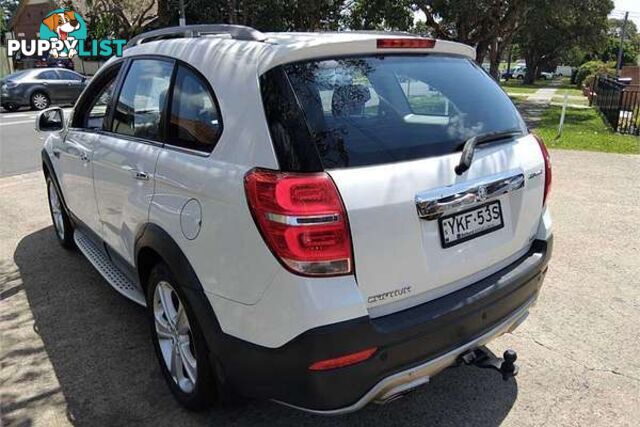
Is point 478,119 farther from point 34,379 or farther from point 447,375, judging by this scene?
point 34,379

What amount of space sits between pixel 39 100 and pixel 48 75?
3.34ft

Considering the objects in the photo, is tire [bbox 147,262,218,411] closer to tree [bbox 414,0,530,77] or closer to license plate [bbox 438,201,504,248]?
license plate [bbox 438,201,504,248]

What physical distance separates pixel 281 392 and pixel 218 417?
0.76m

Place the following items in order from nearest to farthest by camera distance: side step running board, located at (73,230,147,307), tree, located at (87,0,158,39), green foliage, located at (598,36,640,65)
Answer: side step running board, located at (73,230,147,307), tree, located at (87,0,158,39), green foliage, located at (598,36,640,65)

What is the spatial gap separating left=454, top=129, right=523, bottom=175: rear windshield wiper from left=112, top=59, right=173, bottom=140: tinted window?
1581mm

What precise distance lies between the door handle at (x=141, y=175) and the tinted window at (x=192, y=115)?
24 cm

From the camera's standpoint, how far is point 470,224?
2416 mm

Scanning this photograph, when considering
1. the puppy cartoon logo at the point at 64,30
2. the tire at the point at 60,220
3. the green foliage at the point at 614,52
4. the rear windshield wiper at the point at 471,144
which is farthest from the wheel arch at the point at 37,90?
the green foliage at the point at 614,52

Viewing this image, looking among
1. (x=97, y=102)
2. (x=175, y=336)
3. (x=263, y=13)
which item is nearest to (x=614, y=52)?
(x=263, y=13)

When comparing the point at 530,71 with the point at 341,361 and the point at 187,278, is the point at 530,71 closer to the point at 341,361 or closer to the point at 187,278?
the point at 187,278

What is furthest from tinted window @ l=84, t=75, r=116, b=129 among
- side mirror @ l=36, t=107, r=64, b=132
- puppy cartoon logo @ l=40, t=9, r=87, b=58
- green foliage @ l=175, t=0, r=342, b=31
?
puppy cartoon logo @ l=40, t=9, r=87, b=58

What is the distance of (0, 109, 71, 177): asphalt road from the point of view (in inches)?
371

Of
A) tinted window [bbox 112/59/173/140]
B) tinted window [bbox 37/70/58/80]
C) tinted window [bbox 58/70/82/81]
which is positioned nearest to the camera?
tinted window [bbox 112/59/173/140]

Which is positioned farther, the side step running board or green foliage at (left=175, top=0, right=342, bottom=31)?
green foliage at (left=175, top=0, right=342, bottom=31)
